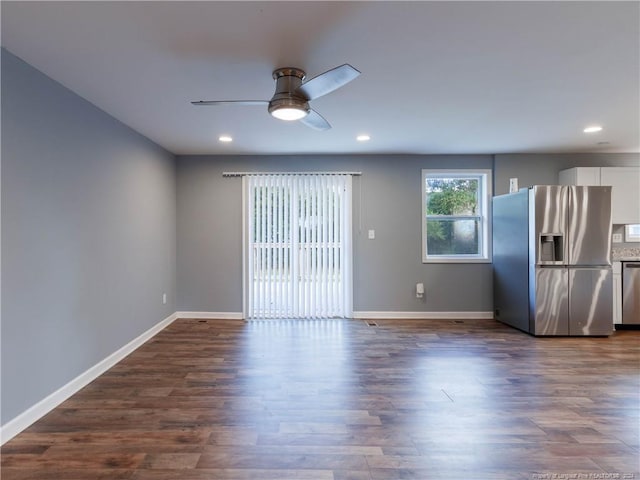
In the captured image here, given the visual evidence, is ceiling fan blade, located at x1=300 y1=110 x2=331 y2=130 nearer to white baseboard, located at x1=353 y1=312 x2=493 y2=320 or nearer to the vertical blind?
the vertical blind

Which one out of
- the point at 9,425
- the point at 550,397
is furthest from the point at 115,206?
the point at 550,397

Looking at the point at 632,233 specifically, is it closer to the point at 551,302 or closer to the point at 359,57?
the point at 551,302

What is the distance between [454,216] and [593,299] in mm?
1950

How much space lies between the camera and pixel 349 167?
15.8ft

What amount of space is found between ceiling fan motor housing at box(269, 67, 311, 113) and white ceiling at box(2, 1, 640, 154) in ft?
0.25

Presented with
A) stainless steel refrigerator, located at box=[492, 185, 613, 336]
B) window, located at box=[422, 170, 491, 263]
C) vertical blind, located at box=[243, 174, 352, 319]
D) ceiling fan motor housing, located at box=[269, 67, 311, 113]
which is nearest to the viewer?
ceiling fan motor housing, located at box=[269, 67, 311, 113]

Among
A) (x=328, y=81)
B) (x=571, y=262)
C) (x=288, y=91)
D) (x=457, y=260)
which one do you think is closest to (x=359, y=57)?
(x=328, y=81)

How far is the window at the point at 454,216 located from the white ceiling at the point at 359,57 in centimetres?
146

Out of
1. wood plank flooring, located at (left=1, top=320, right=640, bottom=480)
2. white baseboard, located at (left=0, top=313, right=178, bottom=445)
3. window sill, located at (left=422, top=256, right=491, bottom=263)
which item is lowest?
wood plank flooring, located at (left=1, top=320, right=640, bottom=480)

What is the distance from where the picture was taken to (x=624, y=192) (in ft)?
14.3

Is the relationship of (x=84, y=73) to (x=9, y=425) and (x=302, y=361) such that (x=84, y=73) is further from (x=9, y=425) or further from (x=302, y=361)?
(x=302, y=361)

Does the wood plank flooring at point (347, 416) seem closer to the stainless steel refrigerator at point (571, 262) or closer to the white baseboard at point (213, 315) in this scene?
the stainless steel refrigerator at point (571, 262)

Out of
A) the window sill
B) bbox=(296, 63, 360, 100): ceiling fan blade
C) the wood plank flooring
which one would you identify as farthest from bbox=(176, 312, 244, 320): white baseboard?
bbox=(296, 63, 360, 100): ceiling fan blade

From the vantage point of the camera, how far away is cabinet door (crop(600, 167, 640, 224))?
4336 mm
